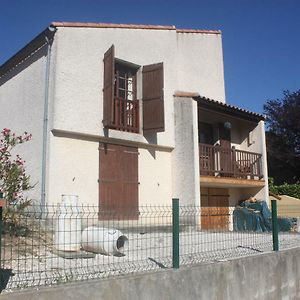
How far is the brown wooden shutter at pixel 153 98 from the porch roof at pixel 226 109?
1.74 meters

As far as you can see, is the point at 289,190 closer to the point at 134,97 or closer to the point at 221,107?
the point at 221,107

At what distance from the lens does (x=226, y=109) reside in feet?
56.0

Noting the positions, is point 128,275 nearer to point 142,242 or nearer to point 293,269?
point 142,242

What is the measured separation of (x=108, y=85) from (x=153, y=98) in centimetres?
182

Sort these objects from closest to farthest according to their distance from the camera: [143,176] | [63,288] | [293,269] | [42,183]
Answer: [63,288] → [293,269] → [42,183] → [143,176]

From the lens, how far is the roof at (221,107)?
1541 cm

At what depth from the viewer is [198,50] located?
59.9 ft

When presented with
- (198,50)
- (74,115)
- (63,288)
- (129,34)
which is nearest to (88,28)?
(129,34)

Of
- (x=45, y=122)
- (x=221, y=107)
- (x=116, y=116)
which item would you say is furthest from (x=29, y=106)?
(x=221, y=107)

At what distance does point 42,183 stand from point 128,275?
20.2ft

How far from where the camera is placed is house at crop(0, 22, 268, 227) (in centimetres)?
1222

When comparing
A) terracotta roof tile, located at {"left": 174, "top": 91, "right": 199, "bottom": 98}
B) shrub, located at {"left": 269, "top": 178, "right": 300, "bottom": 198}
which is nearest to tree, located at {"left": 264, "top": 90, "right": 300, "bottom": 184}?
shrub, located at {"left": 269, "top": 178, "right": 300, "bottom": 198}

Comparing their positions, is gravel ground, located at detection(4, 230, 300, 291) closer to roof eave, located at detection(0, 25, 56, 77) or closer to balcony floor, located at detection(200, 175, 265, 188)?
balcony floor, located at detection(200, 175, 265, 188)

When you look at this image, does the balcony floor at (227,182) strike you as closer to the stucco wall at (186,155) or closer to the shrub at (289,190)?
the stucco wall at (186,155)
